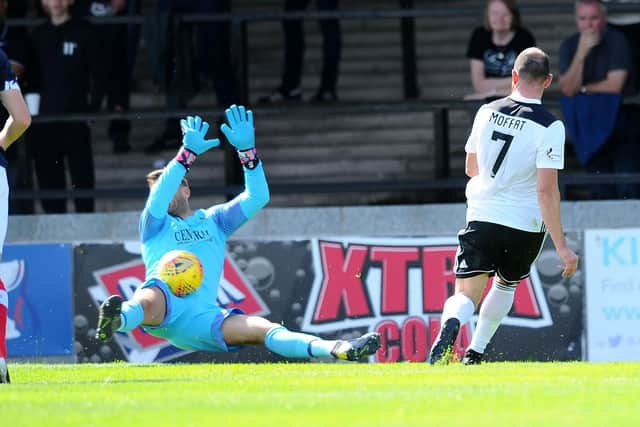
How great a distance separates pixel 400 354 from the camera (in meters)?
12.2

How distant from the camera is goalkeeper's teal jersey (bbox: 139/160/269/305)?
9297 millimetres

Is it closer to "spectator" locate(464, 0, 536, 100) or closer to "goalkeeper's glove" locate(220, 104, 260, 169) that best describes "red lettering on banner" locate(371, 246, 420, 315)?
"spectator" locate(464, 0, 536, 100)

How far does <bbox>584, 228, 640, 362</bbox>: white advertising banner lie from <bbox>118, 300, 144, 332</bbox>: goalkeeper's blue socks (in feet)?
15.1

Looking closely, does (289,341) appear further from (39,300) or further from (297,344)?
(39,300)

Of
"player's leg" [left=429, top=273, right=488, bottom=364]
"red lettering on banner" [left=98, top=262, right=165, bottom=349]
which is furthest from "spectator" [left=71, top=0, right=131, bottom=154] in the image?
"player's leg" [left=429, top=273, right=488, bottom=364]

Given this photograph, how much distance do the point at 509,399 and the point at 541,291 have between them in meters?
5.68

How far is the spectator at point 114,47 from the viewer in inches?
516

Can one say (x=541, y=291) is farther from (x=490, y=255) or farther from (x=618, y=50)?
(x=490, y=255)

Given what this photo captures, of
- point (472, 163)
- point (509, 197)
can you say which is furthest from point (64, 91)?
point (509, 197)

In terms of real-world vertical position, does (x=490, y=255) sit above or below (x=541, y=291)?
above

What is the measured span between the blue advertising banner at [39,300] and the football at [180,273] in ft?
11.1

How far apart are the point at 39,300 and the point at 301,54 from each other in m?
3.28

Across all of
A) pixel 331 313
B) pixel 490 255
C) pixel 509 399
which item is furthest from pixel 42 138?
pixel 509 399

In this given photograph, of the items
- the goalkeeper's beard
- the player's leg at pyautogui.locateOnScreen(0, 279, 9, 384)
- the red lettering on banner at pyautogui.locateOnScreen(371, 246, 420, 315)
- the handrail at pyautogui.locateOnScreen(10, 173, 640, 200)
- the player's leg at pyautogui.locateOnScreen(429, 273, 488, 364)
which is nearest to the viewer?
the player's leg at pyautogui.locateOnScreen(0, 279, 9, 384)
